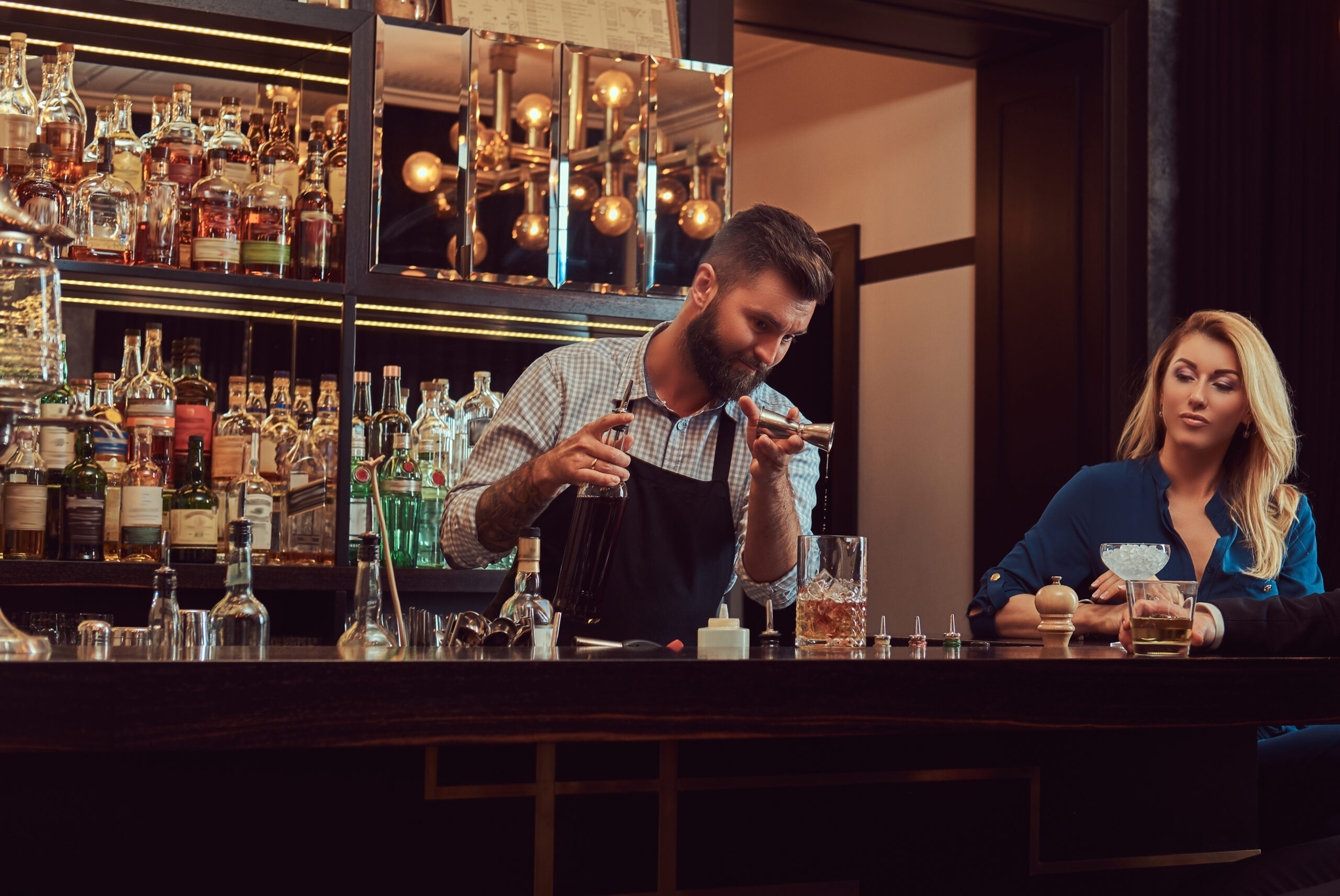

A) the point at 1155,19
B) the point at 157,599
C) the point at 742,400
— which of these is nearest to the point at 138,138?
the point at 157,599

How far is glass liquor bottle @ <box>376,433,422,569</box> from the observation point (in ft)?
9.31

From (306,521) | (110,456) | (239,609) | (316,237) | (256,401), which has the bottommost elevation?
(239,609)

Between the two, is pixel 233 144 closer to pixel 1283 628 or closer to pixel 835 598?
pixel 835 598

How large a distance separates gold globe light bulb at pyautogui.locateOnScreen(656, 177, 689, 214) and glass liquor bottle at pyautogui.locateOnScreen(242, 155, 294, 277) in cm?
76

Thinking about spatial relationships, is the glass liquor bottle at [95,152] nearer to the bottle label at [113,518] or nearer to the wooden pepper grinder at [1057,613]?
the bottle label at [113,518]

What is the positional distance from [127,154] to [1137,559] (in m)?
2.07

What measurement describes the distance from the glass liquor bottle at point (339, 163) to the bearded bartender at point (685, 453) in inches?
27.0

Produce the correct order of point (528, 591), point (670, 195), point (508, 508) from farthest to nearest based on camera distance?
point (670, 195), point (508, 508), point (528, 591)

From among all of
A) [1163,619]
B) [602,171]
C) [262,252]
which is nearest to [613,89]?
[602,171]

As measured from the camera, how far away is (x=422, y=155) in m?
2.78

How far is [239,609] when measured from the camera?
1790mm

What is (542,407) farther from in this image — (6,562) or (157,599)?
(6,562)

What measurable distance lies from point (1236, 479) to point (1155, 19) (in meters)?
2.20

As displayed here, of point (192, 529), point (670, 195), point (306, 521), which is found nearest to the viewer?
point (192, 529)
